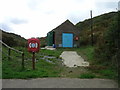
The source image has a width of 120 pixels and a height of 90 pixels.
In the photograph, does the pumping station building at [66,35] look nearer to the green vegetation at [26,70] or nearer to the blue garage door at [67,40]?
the blue garage door at [67,40]

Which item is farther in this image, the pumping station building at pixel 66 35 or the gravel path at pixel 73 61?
the pumping station building at pixel 66 35

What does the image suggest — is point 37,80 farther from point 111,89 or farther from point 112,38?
point 112,38

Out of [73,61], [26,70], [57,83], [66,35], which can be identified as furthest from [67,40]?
[57,83]

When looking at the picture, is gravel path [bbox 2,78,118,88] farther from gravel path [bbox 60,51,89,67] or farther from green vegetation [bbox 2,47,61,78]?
gravel path [bbox 60,51,89,67]

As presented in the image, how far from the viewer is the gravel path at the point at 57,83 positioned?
5.65m

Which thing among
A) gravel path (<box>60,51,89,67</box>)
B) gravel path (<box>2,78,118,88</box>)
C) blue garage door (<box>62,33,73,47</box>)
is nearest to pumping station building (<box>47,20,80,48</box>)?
blue garage door (<box>62,33,73,47</box>)

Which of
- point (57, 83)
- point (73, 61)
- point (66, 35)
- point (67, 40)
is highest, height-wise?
point (66, 35)

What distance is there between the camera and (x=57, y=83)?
5.93 meters

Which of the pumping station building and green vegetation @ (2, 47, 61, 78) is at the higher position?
the pumping station building

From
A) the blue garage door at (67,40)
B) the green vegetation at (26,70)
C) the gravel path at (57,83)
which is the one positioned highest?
the blue garage door at (67,40)

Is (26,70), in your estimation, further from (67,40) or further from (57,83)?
(67,40)

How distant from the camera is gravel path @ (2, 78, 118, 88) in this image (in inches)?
223

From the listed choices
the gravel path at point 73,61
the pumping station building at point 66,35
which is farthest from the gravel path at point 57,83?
the pumping station building at point 66,35

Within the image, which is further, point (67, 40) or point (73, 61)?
point (67, 40)
